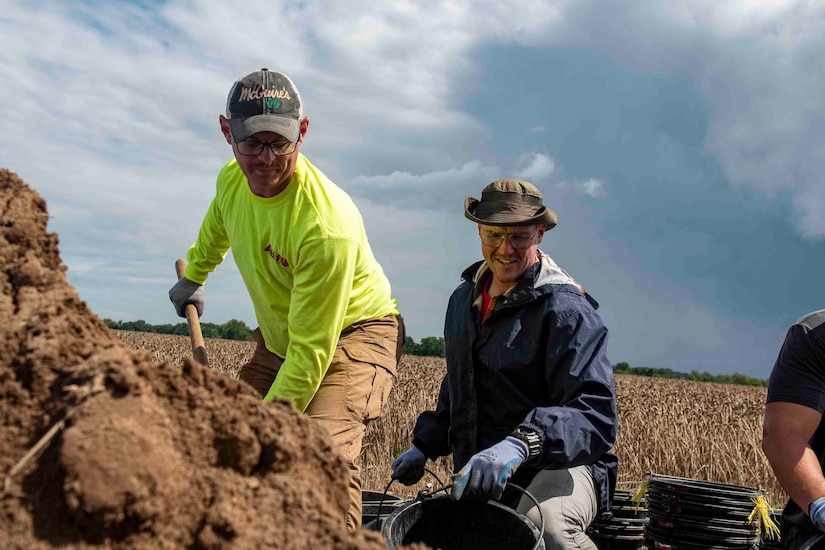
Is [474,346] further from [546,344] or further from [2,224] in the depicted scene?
[2,224]

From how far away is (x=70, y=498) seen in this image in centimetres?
136

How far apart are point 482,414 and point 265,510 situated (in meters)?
2.34

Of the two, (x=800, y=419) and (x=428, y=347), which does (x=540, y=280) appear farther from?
(x=428, y=347)

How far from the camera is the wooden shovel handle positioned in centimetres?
393

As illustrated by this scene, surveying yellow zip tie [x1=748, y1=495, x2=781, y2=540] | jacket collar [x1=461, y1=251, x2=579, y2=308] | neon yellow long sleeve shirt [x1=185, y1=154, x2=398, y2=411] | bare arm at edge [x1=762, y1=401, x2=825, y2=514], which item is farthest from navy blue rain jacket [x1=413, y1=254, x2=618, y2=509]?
yellow zip tie [x1=748, y1=495, x2=781, y2=540]

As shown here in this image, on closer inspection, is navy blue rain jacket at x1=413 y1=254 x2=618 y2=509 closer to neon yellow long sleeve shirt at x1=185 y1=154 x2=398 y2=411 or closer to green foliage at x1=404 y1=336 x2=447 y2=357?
neon yellow long sleeve shirt at x1=185 y1=154 x2=398 y2=411

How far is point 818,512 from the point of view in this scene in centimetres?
332

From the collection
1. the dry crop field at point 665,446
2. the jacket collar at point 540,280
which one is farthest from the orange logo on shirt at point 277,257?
the dry crop field at point 665,446

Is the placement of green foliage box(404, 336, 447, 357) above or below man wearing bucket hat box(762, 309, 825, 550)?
above

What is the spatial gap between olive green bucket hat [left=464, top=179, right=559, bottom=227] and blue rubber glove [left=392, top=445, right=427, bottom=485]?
127cm

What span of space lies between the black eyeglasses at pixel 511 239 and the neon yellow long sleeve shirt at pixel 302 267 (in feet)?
2.21

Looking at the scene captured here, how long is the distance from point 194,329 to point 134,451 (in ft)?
9.87

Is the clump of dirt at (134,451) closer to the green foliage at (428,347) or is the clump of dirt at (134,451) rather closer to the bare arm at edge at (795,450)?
the bare arm at edge at (795,450)

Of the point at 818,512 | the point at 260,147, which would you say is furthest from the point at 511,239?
the point at 818,512
